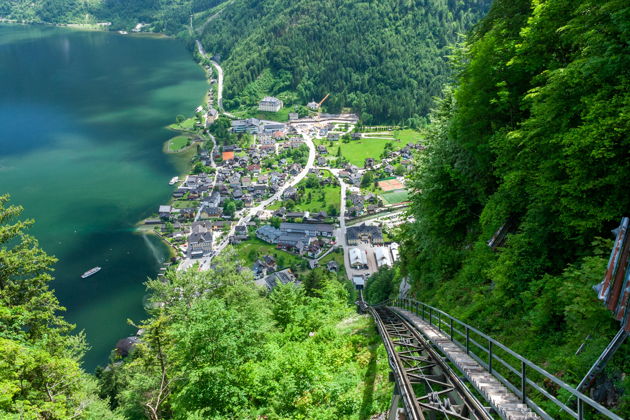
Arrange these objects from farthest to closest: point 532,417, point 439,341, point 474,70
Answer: point 474,70 → point 439,341 → point 532,417

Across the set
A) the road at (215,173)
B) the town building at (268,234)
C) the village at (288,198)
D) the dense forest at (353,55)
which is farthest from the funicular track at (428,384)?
the dense forest at (353,55)

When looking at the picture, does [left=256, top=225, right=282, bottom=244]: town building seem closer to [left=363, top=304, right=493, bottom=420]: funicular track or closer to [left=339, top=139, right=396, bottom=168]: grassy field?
[left=339, top=139, right=396, bottom=168]: grassy field

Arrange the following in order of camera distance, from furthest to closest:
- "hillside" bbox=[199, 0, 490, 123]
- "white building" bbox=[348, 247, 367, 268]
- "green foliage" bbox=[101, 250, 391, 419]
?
1. "hillside" bbox=[199, 0, 490, 123]
2. "white building" bbox=[348, 247, 367, 268]
3. "green foliage" bbox=[101, 250, 391, 419]

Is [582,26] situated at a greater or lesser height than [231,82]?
greater

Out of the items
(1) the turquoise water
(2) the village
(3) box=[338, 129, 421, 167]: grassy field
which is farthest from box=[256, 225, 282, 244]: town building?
(3) box=[338, 129, 421, 167]: grassy field

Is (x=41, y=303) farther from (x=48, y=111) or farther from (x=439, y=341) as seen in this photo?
(x=48, y=111)

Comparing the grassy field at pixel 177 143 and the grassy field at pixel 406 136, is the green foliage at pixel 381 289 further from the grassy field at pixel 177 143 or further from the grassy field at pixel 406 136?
the grassy field at pixel 177 143

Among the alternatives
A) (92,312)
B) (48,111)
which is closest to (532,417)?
(92,312)

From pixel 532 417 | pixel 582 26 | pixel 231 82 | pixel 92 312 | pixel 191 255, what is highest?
pixel 582 26
